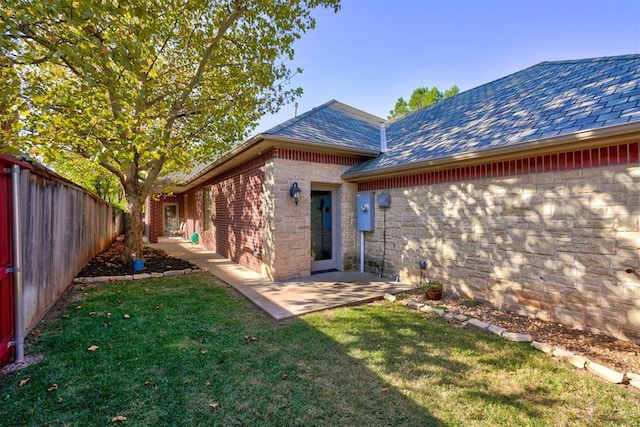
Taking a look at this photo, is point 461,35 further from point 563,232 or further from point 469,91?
point 563,232

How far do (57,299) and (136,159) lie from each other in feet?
13.3

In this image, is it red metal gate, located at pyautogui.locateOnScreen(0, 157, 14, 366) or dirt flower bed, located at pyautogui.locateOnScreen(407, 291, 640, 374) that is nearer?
red metal gate, located at pyautogui.locateOnScreen(0, 157, 14, 366)

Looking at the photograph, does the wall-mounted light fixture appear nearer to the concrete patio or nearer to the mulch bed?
the concrete patio

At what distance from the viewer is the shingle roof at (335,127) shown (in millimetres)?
7590

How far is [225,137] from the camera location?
8.87 meters

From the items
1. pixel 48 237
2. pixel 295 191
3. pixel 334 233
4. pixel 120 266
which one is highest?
pixel 295 191

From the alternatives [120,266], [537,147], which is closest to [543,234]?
[537,147]

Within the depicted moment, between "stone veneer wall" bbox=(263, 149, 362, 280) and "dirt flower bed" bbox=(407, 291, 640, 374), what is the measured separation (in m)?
3.32

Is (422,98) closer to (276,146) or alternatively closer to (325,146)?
(325,146)

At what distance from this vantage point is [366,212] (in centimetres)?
806

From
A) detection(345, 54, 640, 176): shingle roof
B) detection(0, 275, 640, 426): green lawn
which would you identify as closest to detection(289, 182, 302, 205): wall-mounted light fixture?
detection(345, 54, 640, 176): shingle roof

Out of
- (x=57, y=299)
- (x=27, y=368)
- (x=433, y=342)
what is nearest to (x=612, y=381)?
(x=433, y=342)

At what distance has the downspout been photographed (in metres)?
3.29

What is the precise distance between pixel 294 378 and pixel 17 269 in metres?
3.28
